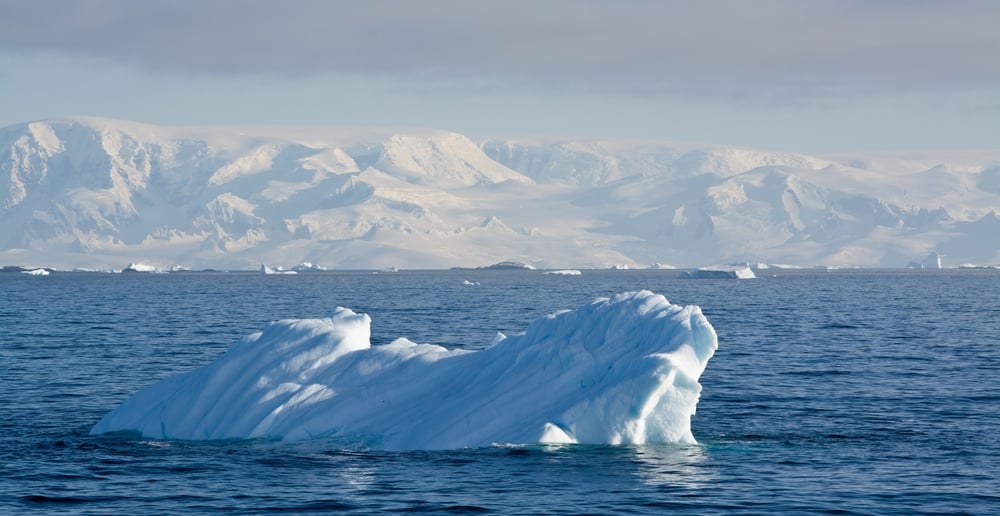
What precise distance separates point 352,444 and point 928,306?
87.1 meters

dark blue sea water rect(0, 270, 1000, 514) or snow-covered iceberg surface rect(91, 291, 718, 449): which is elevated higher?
snow-covered iceberg surface rect(91, 291, 718, 449)

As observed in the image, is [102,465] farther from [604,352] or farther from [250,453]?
[604,352]

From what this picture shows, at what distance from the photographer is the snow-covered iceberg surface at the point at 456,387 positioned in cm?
2941

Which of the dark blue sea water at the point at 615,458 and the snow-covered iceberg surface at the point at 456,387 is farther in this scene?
the snow-covered iceberg surface at the point at 456,387

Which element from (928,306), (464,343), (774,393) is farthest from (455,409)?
(928,306)

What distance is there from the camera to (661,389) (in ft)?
94.3

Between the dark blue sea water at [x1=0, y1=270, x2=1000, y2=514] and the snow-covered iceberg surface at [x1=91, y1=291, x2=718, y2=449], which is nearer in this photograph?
the dark blue sea water at [x1=0, y1=270, x2=1000, y2=514]

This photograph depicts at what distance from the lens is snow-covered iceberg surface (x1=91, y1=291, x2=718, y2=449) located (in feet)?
96.5

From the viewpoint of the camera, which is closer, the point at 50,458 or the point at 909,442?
the point at 50,458

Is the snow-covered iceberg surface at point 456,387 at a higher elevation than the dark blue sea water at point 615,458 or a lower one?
higher

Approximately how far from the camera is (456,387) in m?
31.4

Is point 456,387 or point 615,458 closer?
point 615,458

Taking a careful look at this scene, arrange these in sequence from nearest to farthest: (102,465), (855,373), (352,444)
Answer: (102,465), (352,444), (855,373)

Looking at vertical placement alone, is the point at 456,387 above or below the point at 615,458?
above
